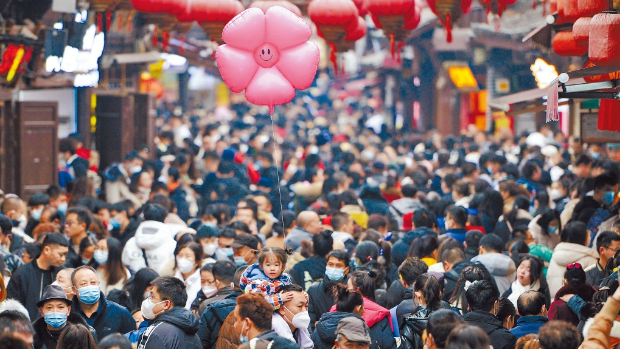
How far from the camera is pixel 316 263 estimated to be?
31.8 ft

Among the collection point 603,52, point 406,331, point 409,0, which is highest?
point 409,0

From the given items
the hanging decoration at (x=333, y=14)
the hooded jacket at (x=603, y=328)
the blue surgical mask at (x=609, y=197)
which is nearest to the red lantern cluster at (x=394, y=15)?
the hanging decoration at (x=333, y=14)

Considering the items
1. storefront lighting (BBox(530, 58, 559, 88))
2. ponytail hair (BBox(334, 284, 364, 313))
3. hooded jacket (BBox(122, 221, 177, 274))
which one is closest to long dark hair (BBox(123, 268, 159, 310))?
hooded jacket (BBox(122, 221, 177, 274))

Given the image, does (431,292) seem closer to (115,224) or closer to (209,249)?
(209,249)

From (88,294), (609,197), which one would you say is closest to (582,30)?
(609,197)

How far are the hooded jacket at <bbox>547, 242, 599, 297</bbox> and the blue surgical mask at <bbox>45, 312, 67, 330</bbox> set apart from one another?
4.76 meters

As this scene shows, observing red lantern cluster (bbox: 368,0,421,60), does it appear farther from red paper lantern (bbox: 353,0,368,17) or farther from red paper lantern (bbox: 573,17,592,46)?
red paper lantern (bbox: 573,17,592,46)

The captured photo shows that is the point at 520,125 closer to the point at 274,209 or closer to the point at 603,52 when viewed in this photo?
the point at 274,209

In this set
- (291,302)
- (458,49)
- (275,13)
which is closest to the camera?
(291,302)

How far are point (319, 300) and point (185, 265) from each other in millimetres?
1533

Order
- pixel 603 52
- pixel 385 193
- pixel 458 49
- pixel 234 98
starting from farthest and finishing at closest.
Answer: pixel 234 98, pixel 458 49, pixel 385 193, pixel 603 52

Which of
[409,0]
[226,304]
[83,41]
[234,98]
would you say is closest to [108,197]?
[83,41]

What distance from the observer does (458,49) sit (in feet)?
96.4

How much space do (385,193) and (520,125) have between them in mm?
16694
